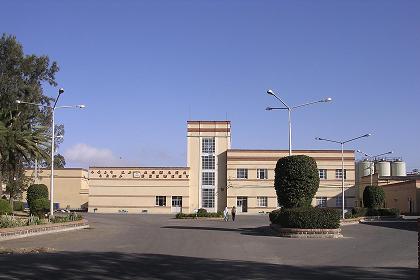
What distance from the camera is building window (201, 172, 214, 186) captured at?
8238 cm

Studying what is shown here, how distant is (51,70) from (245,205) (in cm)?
3709

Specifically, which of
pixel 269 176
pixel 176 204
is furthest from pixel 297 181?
pixel 176 204

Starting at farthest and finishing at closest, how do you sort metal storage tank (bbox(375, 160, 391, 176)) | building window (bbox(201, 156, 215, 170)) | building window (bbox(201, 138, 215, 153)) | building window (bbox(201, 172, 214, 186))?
metal storage tank (bbox(375, 160, 391, 176)) → building window (bbox(201, 138, 215, 153)) → building window (bbox(201, 156, 215, 170)) → building window (bbox(201, 172, 214, 186))

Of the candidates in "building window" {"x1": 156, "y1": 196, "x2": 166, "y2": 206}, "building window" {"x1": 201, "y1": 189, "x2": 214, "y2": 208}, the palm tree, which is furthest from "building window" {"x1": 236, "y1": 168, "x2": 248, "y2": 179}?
the palm tree

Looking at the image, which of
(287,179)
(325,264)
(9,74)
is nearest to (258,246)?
(325,264)

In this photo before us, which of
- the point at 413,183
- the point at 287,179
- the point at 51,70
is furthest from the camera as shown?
the point at 413,183

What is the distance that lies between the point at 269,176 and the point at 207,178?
923cm

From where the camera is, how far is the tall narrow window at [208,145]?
83062 mm

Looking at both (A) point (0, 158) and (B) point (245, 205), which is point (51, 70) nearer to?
(A) point (0, 158)

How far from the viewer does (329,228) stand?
2805 cm

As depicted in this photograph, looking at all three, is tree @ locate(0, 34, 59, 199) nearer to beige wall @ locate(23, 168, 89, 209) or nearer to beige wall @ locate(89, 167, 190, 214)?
beige wall @ locate(89, 167, 190, 214)

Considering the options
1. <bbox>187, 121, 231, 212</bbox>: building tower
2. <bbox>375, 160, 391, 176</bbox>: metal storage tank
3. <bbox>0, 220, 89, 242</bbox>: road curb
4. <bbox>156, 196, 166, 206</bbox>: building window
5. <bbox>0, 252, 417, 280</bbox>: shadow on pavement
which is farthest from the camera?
<bbox>375, 160, 391, 176</bbox>: metal storage tank

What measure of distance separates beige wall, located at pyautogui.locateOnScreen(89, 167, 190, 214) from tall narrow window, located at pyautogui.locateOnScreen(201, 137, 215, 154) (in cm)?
435

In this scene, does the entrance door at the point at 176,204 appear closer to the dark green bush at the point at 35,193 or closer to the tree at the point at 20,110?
the tree at the point at 20,110
